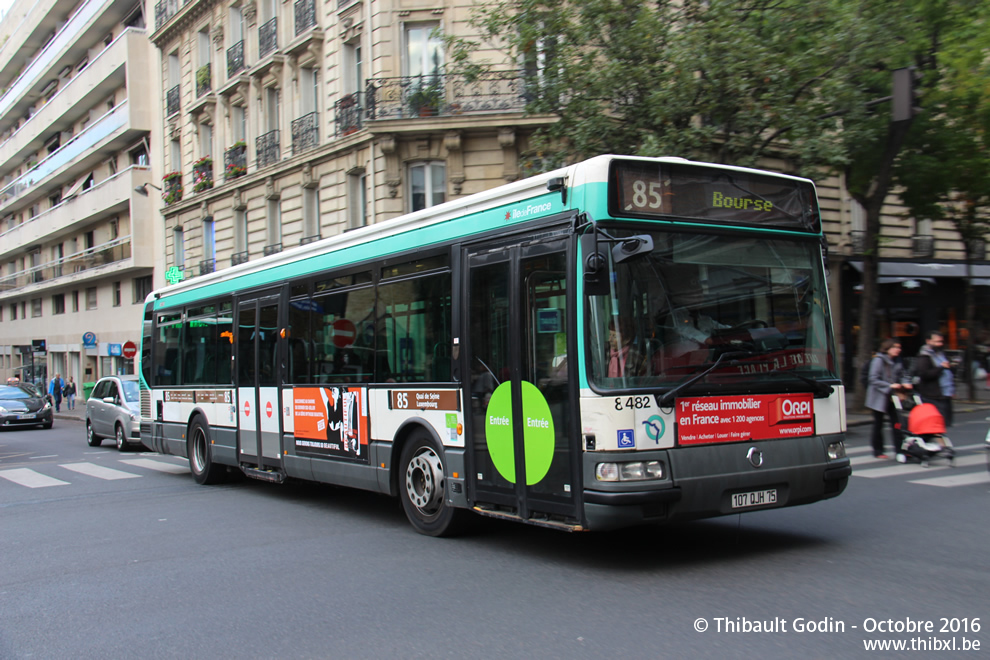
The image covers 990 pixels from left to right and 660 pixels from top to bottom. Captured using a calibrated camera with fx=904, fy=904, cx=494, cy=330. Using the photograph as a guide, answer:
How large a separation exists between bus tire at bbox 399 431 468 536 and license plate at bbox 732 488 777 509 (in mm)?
2429

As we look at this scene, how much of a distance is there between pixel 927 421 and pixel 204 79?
94.1 ft

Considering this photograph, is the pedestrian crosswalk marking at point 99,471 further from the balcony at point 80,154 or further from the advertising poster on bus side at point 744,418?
the balcony at point 80,154

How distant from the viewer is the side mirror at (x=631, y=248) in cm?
596

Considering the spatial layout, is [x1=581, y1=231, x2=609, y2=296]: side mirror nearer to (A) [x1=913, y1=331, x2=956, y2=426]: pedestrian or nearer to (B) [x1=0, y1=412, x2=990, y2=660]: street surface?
(B) [x1=0, y1=412, x2=990, y2=660]: street surface

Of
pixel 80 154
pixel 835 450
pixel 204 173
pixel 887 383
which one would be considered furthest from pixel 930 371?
pixel 80 154

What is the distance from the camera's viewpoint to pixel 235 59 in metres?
30.9

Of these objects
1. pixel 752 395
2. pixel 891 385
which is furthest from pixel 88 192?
pixel 752 395

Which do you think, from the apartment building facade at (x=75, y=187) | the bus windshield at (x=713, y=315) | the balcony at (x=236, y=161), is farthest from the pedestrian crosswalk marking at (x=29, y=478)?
the balcony at (x=236, y=161)

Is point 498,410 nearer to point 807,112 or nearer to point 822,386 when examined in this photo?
point 822,386

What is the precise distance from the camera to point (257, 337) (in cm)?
1142

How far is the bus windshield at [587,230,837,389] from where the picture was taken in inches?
243

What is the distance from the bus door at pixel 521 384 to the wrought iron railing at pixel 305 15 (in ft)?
69.5

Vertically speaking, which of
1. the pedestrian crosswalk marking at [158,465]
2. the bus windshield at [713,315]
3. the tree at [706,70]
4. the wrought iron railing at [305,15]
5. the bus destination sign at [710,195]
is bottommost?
the pedestrian crosswalk marking at [158,465]

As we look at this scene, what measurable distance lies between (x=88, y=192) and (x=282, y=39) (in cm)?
2022
